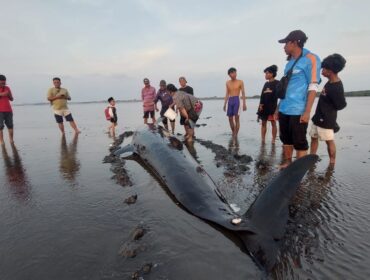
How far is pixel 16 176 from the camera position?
607 cm

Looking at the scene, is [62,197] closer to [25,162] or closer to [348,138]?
[25,162]

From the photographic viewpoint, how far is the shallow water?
2.67 meters

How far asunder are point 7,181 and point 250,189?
4782 millimetres

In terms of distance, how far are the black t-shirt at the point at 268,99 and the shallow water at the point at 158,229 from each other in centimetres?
328

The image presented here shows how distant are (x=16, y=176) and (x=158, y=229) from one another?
4.23 m

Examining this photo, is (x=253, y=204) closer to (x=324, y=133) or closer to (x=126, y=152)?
(x=324, y=133)

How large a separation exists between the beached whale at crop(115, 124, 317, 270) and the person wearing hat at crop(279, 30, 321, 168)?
208cm

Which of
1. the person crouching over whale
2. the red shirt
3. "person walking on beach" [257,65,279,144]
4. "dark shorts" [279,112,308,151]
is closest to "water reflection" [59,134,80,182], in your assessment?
the red shirt

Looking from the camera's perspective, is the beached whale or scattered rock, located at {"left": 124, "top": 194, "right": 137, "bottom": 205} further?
scattered rock, located at {"left": 124, "top": 194, "right": 137, "bottom": 205}

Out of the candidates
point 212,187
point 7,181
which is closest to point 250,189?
point 212,187

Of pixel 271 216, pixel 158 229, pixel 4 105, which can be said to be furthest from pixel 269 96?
pixel 4 105

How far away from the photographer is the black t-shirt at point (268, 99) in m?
9.00

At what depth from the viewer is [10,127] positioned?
1070cm

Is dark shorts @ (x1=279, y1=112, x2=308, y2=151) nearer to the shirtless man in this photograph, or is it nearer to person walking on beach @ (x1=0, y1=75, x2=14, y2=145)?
the shirtless man
